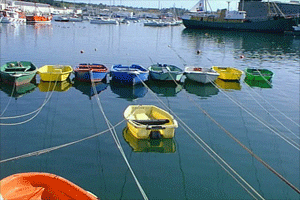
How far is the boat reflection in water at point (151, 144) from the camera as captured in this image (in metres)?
14.5

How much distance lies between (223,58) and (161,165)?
113 feet

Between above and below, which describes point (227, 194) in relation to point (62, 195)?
below

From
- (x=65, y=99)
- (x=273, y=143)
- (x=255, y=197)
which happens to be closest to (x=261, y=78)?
(x=273, y=143)

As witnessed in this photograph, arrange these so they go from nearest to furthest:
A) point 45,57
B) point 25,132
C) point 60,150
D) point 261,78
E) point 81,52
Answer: point 60,150 → point 25,132 → point 261,78 → point 45,57 → point 81,52

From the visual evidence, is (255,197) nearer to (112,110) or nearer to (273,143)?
(273,143)

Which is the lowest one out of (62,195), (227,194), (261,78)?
(227,194)

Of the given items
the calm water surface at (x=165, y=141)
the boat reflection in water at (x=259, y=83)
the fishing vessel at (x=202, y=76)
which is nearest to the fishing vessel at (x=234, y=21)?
the calm water surface at (x=165, y=141)

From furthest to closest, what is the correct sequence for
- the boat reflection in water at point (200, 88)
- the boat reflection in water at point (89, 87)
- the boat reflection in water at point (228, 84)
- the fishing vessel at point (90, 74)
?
the boat reflection in water at point (228, 84), the fishing vessel at point (90, 74), the boat reflection in water at point (200, 88), the boat reflection in water at point (89, 87)

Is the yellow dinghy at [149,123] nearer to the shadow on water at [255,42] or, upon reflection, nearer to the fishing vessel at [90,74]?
the fishing vessel at [90,74]

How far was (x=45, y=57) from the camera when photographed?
38.1 metres

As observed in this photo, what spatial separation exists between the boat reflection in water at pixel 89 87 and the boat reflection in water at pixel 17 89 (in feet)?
10.9

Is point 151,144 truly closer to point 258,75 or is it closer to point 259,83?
point 259,83

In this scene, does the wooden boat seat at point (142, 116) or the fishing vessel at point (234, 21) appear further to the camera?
the fishing vessel at point (234, 21)

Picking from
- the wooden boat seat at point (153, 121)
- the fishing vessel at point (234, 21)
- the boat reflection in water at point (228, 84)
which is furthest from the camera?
the fishing vessel at point (234, 21)
